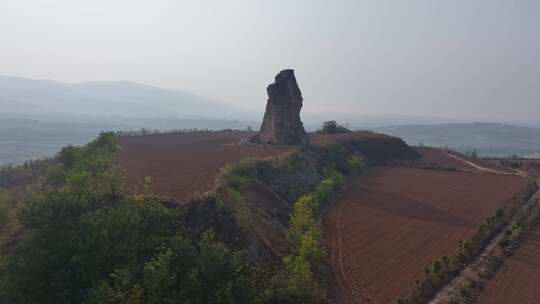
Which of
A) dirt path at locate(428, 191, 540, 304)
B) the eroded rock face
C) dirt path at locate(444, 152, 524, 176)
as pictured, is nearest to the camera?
dirt path at locate(428, 191, 540, 304)

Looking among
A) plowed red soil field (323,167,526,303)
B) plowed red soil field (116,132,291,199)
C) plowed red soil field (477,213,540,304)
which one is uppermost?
plowed red soil field (116,132,291,199)

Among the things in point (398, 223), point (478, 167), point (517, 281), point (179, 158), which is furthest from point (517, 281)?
point (478, 167)

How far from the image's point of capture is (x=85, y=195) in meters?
19.5

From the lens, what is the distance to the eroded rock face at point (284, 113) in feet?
178

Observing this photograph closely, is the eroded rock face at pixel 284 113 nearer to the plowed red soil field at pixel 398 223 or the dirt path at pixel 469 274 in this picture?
the plowed red soil field at pixel 398 223

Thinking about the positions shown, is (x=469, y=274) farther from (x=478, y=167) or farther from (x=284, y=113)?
(x=478, y=167)

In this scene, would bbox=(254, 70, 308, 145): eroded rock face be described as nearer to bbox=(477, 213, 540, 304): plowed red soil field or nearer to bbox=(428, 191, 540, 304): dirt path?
bbox=(428, 191, 540, 304): dirt path

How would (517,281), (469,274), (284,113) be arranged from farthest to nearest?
1. (284,113)
2. (469,274)
3. (517,281)

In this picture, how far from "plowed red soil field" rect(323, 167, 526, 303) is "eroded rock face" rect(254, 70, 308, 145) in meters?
12.1

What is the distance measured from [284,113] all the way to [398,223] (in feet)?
88.2

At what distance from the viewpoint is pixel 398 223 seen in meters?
31.9

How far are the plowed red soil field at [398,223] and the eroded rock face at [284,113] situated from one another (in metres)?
12.1

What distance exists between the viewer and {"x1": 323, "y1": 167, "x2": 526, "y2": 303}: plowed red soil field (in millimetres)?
22453

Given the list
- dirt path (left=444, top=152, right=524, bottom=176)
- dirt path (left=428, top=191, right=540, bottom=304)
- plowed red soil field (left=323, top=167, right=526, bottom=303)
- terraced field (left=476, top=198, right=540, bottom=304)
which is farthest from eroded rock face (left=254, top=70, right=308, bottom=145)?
terraced field (left=476, top=198, right=540, bottom=304)
